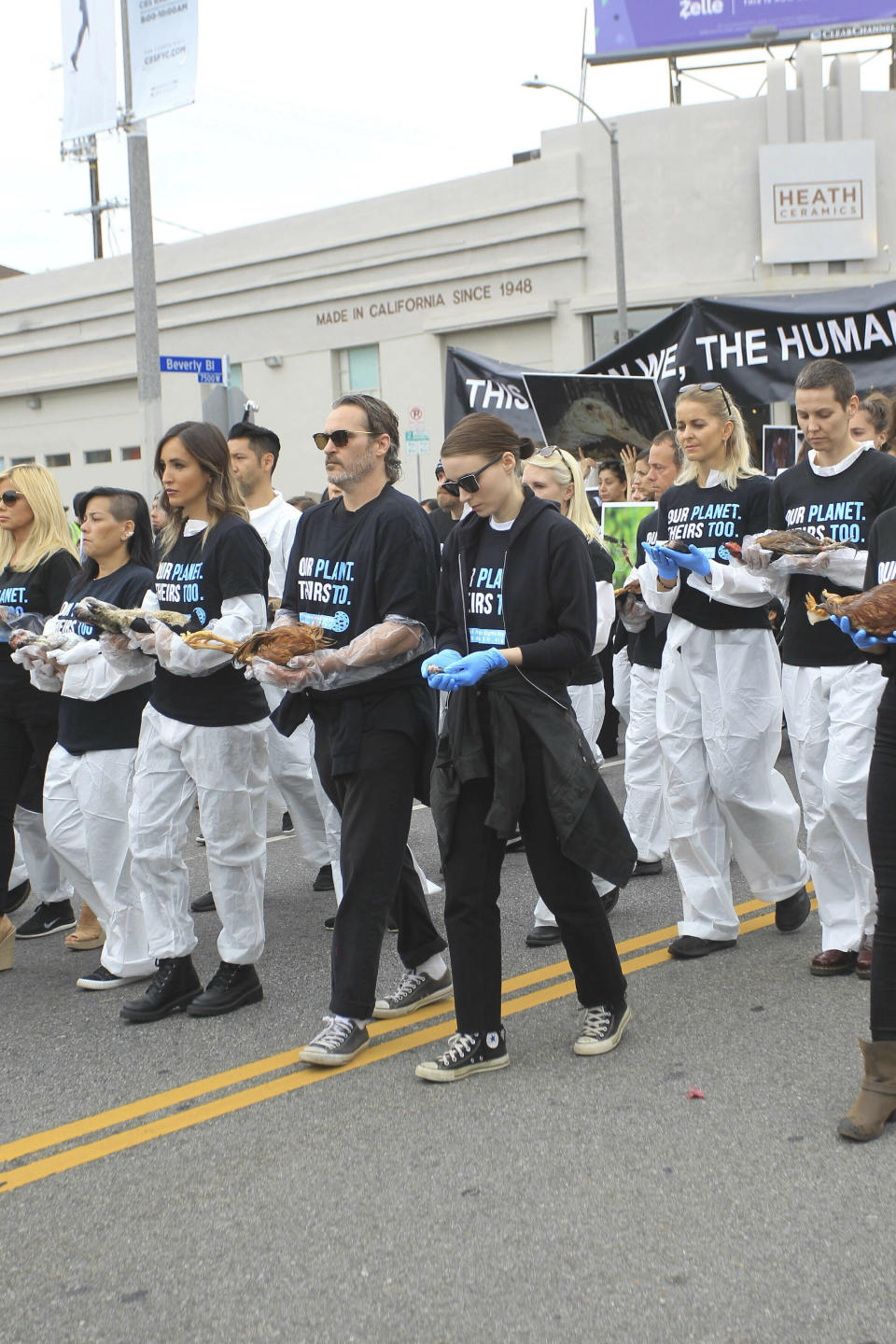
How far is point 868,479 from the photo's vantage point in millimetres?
5180

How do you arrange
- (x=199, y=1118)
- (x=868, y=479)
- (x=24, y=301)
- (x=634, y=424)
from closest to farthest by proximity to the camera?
(x=199, y=1118) → (x=868, y=479) → (x=634, y=424) → (x=24, y=301)

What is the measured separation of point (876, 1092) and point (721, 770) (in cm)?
195

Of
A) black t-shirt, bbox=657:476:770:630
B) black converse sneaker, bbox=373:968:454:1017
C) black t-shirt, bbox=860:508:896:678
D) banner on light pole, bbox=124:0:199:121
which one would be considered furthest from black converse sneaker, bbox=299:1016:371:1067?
banner on light pole, bbox=124:0:199:121

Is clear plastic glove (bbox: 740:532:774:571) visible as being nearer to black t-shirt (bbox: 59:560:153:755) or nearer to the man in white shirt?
black t-shirt (bbox: 59:560:153:755)

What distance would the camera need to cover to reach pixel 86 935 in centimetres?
615

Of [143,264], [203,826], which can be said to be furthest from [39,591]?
[143,264]

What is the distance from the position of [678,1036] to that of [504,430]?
2.07 meters

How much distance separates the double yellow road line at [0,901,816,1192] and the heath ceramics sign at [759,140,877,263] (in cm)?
2326

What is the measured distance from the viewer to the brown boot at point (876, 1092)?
12.2 ft

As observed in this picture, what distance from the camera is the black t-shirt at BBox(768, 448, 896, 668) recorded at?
17.0 ft

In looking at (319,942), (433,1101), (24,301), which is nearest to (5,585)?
(319,942)

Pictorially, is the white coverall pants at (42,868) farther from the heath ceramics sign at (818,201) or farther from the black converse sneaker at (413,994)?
the heath ceramics sign at (818,201)

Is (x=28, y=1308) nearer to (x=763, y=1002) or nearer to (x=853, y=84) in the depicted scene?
(x=763, y=1002)

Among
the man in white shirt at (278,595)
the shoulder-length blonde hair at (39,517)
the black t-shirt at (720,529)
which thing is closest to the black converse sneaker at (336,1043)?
the black t-shirt at (720,529)
